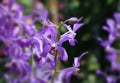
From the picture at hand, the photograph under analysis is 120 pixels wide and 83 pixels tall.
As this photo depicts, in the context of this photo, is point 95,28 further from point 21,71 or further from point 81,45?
point 21,71

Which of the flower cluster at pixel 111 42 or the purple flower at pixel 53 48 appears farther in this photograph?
the flower cluster at pixel 111 42

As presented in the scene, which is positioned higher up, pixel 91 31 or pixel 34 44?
pixel 91 31

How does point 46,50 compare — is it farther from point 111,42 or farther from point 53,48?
point 111,42

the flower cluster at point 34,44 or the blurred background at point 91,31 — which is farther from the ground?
the blurred background at point 91,31

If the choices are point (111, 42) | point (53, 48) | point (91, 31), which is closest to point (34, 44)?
point (53, 48)

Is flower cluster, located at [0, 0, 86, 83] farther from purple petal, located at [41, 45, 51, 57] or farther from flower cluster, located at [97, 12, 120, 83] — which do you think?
flower cluster, located at [97, 12, 120, 83]

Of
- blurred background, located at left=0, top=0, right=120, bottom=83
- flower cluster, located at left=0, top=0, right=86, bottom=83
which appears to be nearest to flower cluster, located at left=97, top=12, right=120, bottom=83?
flower cluster, located at left=0, top=0, right=86, bottom=83

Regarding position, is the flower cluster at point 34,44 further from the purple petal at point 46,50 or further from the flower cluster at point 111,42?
the flower cluster at point 111,42

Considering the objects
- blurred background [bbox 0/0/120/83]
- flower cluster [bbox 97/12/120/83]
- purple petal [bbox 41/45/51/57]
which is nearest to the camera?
purple petal [bbox 41/45/51/57]

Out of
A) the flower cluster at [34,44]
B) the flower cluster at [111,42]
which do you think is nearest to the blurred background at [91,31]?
the flower cluster at [111,42]
